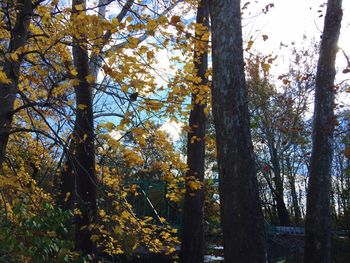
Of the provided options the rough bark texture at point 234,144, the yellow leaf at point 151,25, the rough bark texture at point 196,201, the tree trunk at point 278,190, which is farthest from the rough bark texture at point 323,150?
the tree trunk at point 278,190

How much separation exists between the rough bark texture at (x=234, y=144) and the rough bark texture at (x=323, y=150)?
337 centimetres

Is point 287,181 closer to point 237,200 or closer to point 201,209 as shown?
point 201,209

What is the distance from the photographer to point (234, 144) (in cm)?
364

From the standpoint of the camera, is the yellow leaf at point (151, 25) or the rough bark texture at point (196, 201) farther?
the rough bark texture at point (196, 201)

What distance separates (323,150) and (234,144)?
3.72m

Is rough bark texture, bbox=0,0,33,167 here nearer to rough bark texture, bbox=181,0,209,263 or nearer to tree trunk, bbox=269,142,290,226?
rough bark texture, bbox=181,0,209,263

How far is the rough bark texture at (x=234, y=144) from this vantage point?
3.41m

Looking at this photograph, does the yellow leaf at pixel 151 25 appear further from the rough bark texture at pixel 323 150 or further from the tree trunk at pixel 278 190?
the tree trunk at pixel 278 190

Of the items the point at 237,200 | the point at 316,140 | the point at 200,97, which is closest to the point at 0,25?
the point at 200,97

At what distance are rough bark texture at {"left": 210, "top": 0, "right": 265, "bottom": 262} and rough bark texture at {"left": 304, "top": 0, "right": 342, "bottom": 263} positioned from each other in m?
3.37

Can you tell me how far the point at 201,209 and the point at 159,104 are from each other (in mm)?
5291

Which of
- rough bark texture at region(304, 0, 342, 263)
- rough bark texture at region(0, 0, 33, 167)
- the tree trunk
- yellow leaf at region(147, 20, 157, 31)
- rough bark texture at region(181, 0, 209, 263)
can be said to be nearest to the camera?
yellow leaf at region(147, 20, 157, 31)

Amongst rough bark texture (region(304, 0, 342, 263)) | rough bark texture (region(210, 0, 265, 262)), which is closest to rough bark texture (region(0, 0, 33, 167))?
rough bark texture (region(210, 0, 265, 262))

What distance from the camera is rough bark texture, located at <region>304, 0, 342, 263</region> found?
6293mm
